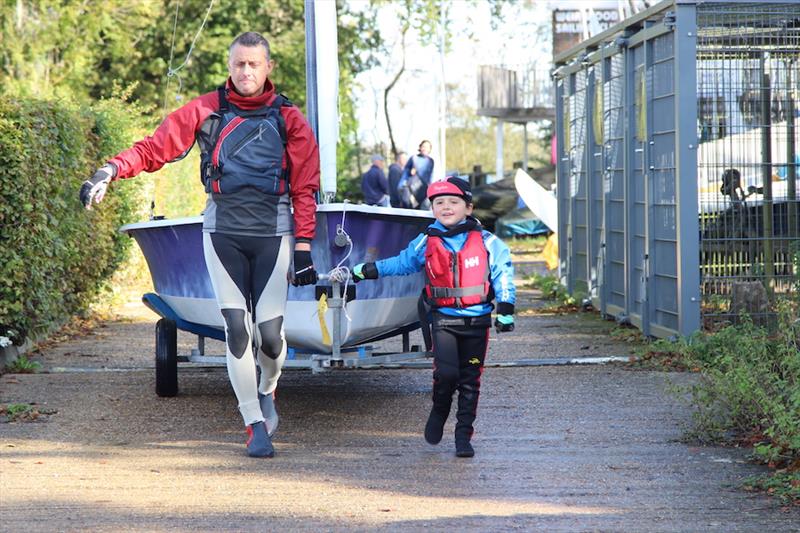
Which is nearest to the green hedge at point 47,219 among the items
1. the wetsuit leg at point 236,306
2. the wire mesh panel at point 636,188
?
the wetsuit leg at point 236,306

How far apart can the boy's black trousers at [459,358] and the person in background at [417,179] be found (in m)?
18.3

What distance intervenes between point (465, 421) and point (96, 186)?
7.20 feet

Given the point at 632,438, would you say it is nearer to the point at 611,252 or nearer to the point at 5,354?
the point at 5,354

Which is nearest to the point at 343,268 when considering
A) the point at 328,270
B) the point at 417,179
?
the point at 328,270

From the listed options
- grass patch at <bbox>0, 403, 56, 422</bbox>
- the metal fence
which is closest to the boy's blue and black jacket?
grass patch at <bbox>0, 403, 56, 422</bbox>

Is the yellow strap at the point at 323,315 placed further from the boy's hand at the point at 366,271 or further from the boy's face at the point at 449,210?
the boy's face at the point at 449,210

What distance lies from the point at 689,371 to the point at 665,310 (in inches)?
60.3

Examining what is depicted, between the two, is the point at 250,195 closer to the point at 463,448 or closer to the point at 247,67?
the point at 247,67

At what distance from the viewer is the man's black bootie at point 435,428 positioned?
7.28 metres

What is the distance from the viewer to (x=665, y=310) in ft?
37.3

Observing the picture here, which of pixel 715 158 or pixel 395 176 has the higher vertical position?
pixel 395 176

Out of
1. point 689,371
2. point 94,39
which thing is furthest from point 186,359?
point 94,39

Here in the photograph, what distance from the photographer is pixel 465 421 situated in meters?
7.13

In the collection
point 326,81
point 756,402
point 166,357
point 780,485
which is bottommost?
point 780,485
